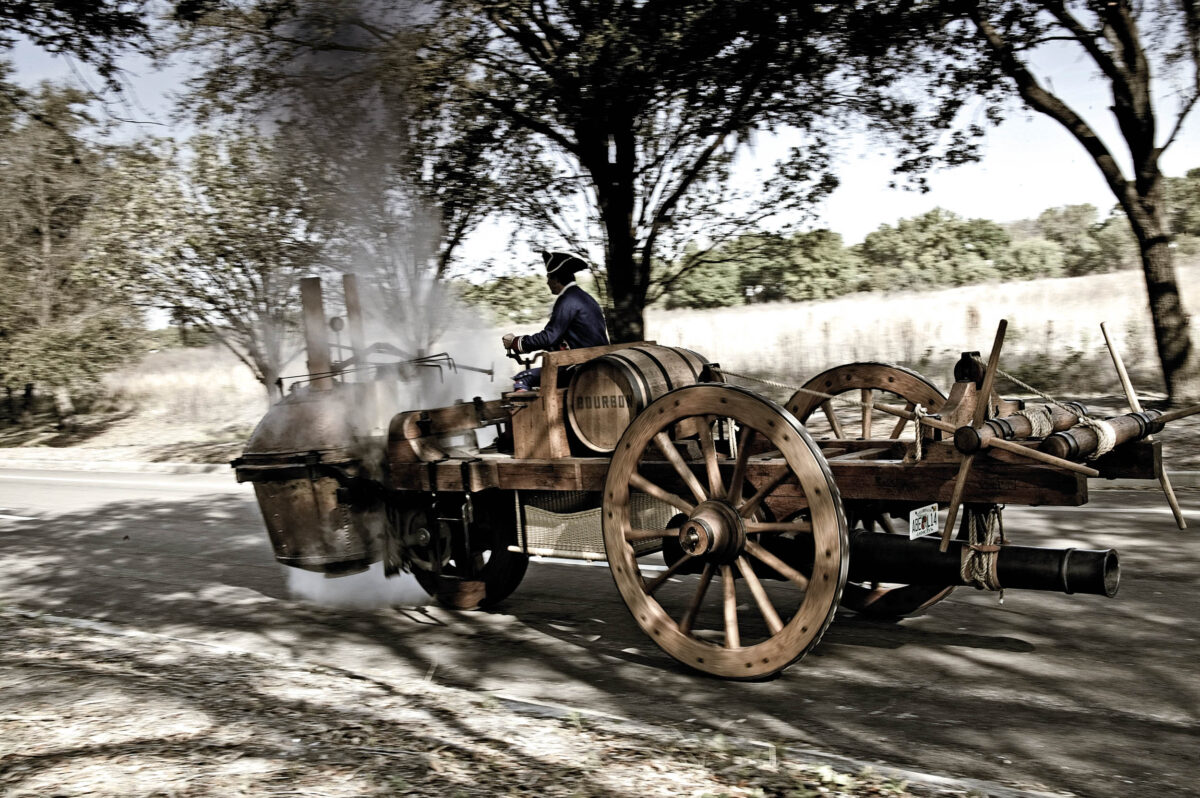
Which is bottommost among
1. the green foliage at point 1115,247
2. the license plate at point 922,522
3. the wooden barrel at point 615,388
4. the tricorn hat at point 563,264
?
the license plate at point 922,522

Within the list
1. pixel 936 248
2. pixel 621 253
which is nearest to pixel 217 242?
pixel 621 253

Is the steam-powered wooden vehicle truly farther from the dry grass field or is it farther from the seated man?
A: the dry grass field

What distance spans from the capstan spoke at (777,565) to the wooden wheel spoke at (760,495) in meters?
0.15

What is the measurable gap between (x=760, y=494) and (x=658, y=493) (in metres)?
0.54

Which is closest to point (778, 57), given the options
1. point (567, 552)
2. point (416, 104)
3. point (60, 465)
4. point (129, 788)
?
point (416, 104)

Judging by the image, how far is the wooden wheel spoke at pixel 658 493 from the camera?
4.88m

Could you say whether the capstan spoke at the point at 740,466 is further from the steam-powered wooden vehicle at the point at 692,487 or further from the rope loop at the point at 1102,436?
the rope loop at the point at 1102,436

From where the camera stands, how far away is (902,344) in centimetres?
1914

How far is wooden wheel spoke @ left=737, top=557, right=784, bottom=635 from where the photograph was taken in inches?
181

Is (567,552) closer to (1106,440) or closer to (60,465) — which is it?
(1106,440)

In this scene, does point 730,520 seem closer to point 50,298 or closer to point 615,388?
point 615,388

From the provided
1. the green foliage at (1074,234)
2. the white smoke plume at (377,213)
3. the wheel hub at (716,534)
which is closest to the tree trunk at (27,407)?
the white smoke plume at (377,213)

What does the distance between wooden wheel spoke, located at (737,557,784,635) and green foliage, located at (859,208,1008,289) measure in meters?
29.3

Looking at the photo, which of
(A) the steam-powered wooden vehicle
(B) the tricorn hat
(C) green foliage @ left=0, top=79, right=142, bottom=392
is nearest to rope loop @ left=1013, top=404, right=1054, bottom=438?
(A) the steam-powered wooden vehicle
